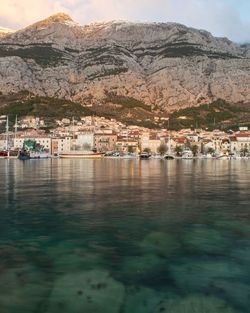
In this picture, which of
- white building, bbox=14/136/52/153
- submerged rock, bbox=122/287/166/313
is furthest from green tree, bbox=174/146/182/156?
submerged rock, bbox=122/287/166/313

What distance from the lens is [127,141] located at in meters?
173

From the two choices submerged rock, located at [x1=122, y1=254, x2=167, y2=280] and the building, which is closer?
submerged rock, located at [x1=122, y1=254, x2=167, y2=280]

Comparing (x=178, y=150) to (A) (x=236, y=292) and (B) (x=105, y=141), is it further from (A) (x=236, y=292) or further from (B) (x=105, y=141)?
(A) (x=236, y=292)

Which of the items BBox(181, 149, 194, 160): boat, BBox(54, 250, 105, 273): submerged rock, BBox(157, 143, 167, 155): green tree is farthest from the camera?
BBox(157, 143, 167, 155): green tree

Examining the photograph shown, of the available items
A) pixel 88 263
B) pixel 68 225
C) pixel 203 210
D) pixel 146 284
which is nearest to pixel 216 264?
pixel 146 284

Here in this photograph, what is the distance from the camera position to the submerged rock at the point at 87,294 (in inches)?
400

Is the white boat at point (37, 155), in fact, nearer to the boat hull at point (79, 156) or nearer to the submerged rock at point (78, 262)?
the boat hull at point (79, 156)

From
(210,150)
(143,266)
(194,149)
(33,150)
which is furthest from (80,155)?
(143,266)

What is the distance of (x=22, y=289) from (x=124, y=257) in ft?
12.5

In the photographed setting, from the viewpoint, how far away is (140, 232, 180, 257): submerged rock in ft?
48.3

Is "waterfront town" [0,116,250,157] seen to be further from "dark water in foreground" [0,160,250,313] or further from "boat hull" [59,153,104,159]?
"dark water in foreground" [0,160,250,313]

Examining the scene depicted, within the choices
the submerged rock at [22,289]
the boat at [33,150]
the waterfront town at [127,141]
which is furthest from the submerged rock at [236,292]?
the waterfront town at [127,141]

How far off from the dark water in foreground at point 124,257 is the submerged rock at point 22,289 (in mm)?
23

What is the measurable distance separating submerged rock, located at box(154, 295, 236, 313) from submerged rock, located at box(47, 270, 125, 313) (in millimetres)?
1059
